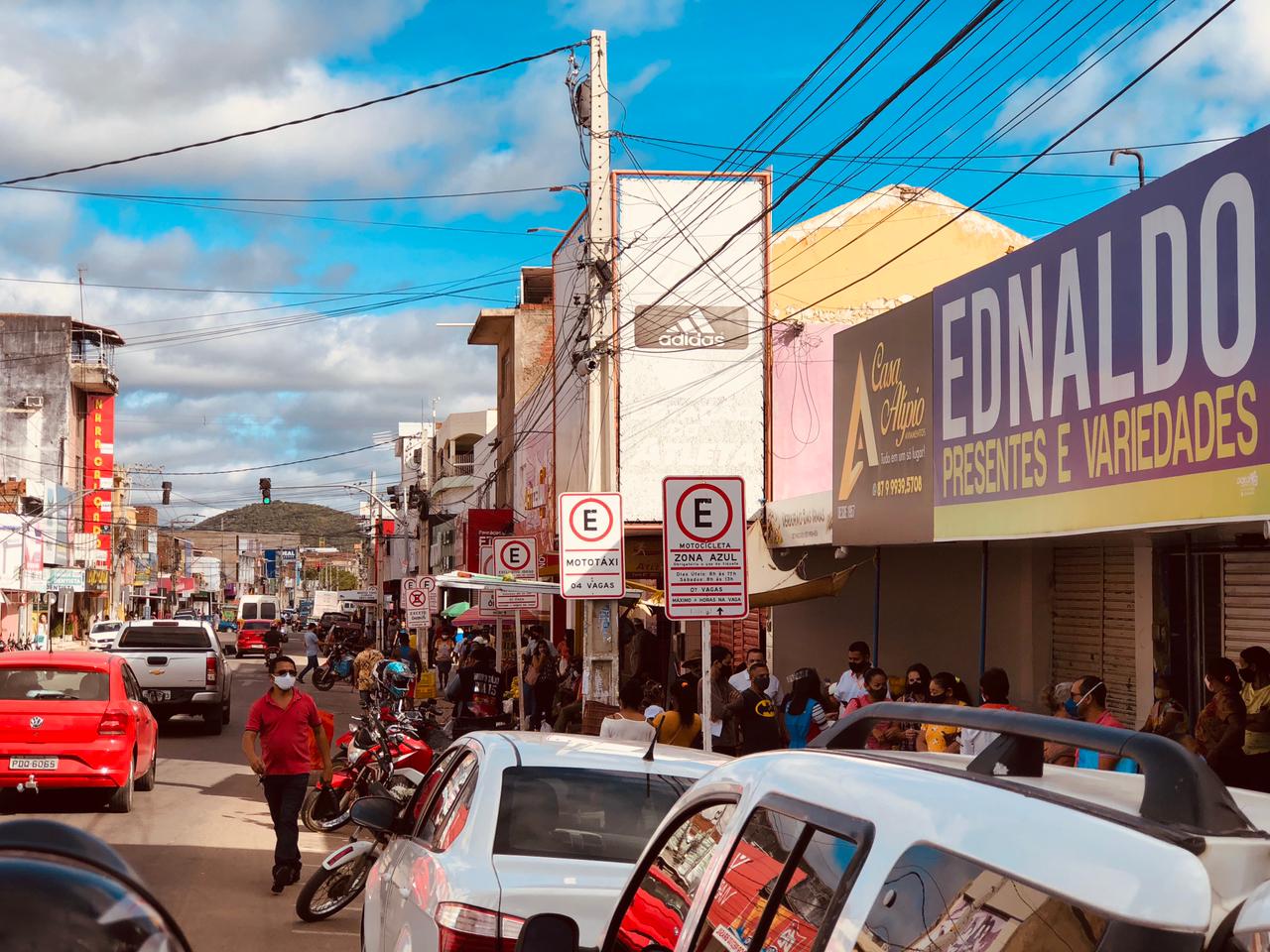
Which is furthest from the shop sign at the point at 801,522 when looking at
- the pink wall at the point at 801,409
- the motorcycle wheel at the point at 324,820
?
the pink wall at the point at 801,409

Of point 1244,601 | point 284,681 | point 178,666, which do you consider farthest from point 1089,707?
point 178,666

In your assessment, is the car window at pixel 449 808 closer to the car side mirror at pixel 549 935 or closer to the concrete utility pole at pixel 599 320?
the car side mirror at pixel 549 935

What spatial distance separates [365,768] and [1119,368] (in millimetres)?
8144

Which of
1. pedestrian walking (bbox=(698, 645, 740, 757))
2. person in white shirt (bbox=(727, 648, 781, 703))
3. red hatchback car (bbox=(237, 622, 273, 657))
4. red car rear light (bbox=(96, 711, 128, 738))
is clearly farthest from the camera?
red hatchback car (bbox=(237, 622, 273, 657))

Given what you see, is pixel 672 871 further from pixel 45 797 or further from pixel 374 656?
pixel 374 656

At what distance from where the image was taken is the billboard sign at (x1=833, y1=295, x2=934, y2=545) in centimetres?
1463

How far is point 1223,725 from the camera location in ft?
34.9

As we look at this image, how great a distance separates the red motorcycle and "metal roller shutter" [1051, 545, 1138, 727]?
6.89 m

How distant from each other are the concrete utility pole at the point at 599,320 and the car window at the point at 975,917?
17322 millimetres

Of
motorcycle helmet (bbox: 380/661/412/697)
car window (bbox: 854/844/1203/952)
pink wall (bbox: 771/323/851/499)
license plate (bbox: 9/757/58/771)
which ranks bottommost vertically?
license plate (bbox: 9/757/58/771)

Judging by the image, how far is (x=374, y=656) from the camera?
91.5ft

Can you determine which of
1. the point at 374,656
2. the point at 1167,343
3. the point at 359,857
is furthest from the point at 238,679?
the point at 1167,343

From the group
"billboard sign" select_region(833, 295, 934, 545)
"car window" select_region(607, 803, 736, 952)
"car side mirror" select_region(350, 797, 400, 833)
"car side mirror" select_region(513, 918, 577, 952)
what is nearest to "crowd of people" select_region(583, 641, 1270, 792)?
"billboard sign" select_region(833, 295, 934, 545)

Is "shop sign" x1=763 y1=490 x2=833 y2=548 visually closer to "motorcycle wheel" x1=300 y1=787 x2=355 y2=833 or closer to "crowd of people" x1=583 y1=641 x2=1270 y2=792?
"crowd of people" x1=583 y1=641 x2=1270 y2=792
